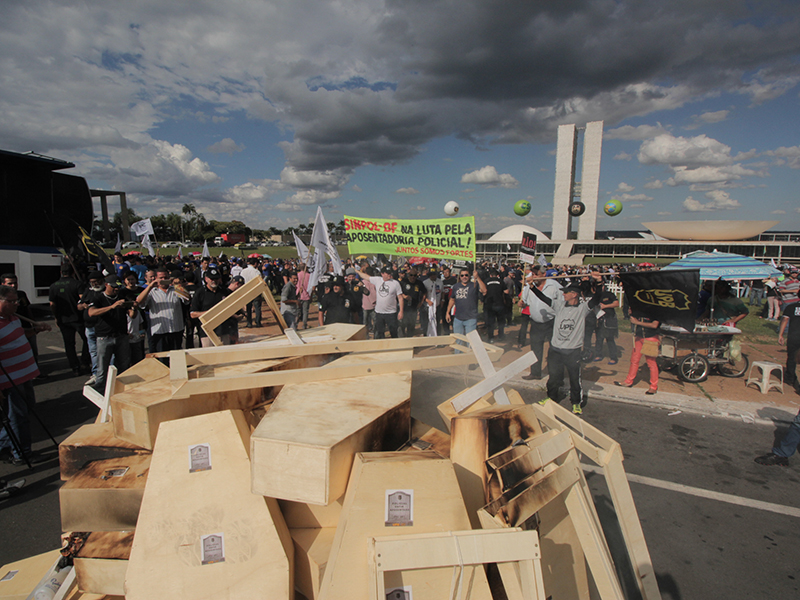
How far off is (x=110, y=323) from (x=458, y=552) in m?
6.61

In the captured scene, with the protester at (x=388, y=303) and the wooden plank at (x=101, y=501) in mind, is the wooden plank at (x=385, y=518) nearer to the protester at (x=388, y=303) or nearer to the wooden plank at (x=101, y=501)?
the wooden plank at (x=101, y=501)

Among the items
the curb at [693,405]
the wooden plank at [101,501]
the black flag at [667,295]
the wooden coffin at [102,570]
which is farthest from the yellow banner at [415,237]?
the wooden coffin at [102,570]

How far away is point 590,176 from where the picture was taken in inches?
2510

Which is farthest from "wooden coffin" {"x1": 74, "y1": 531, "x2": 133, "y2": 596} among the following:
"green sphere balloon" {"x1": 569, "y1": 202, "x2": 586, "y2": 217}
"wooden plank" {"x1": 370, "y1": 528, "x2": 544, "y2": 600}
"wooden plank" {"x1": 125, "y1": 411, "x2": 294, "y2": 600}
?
"green sphere balloon" {"x1": 569, "y1": 202, "x2": 586, "y2": 217}

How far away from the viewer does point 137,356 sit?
22.6 feet

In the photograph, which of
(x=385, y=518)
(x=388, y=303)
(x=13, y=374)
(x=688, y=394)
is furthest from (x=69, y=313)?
(x=688, y=394)

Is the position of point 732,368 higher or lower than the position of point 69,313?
lower

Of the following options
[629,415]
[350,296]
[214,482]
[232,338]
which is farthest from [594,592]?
[350,296]

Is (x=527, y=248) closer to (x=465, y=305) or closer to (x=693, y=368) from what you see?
(x=465, y=305)

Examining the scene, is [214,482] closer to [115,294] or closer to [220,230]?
[115,294]

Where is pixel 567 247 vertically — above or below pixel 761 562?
above

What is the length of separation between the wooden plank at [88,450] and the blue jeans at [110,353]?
14.2 feet

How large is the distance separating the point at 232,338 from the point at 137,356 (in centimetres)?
209

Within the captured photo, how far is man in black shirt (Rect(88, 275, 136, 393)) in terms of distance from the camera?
6164mm
